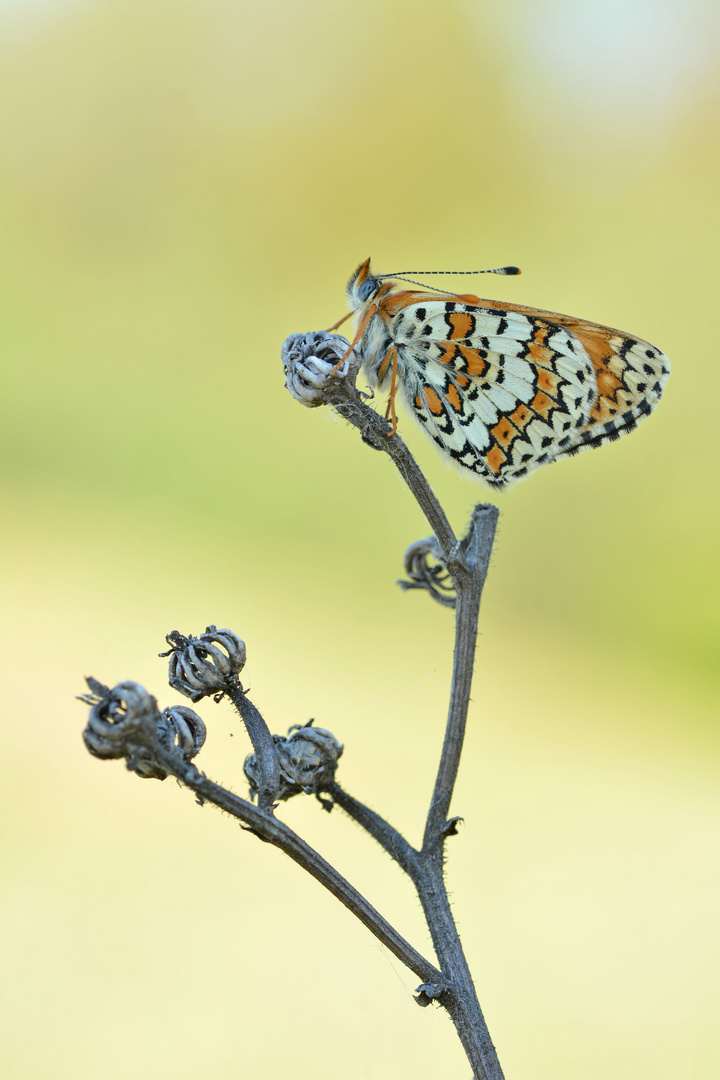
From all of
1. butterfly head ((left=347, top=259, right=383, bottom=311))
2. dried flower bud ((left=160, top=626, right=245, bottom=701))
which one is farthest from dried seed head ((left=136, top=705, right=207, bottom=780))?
butterfly head ((left=347, top=259, right=383, bottom=311))

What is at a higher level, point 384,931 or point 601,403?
point 601,403

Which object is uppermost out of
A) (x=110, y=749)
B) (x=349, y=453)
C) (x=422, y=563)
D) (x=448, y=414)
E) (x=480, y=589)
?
(x=349, y=453)

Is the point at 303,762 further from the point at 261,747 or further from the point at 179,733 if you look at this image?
the point at 179,733

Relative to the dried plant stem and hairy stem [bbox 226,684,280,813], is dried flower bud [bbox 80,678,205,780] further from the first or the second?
the dried plant stem

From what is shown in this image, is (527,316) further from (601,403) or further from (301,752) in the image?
(301,752)

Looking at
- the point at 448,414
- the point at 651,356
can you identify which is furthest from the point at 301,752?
the point at 651,356

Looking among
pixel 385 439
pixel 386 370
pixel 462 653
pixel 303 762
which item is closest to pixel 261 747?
pixel 303 762

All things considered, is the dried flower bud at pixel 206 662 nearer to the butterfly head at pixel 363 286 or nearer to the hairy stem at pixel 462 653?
the hairy stem at pixel 462 653
